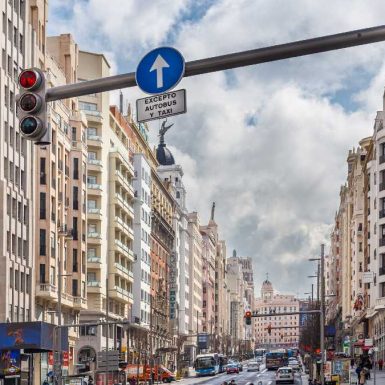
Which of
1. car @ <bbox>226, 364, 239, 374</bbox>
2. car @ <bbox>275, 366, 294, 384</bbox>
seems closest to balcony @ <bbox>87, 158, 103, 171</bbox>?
car @ <bbox>275, 366, 294, 384</bbox>

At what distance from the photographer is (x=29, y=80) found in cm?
1403

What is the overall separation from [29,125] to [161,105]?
70.3 inches

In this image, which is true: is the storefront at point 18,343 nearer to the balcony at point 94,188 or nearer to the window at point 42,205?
the window at point 42,205

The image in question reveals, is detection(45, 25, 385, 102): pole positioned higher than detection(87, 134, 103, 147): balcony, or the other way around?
detection(87, 134, 103, 147): balcony

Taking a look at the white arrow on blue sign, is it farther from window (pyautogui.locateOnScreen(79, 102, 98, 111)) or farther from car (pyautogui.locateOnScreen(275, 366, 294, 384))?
car (pyautogui.locateOnScreen(275, 366, 294, 384))

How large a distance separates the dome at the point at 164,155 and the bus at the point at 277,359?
52.8 metres

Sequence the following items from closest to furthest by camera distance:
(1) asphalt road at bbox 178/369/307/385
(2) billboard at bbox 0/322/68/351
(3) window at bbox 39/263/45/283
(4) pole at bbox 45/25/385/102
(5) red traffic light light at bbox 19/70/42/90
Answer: (4) pole at bbox 45/25/385/102 → (5) red traffic light light at bbox 19/70/42/90 → (2) billboard at bbox 0/322/68/351 → (3) window at bbox 39/263/45/283 → (1) asphalt road at bbox 178/369/307/385

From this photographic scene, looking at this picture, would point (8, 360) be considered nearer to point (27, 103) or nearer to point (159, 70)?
point (27, 103)

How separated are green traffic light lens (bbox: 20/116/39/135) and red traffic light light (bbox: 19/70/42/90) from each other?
0.46m

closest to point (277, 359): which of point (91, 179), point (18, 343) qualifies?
point (91, 179)

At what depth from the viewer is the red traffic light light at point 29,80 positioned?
45.9 ft

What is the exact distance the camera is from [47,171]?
275 ft

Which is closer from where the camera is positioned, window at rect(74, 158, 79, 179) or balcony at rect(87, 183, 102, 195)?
window at rect(74, 158, 79, 179)

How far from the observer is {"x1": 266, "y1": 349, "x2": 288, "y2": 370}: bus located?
144m
